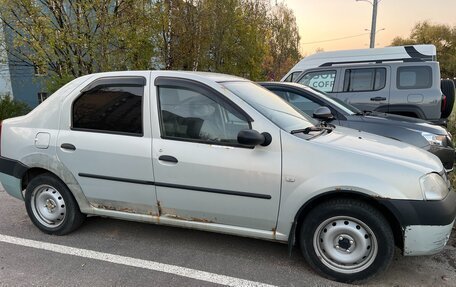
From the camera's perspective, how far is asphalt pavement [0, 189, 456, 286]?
2.93 metres

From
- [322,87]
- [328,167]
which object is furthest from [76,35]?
[328,167]

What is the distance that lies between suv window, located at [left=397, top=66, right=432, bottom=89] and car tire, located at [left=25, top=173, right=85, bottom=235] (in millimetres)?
6219

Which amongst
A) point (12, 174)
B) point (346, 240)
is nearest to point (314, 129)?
point (346, 240)

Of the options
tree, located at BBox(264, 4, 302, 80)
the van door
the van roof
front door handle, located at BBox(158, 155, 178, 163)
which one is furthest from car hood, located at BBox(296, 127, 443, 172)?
tree, located at BBox(264, 4, 302, 80)

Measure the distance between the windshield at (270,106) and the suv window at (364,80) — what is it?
421 cm

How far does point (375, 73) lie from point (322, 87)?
1.07 metres

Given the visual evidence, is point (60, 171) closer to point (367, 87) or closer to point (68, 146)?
point (68, 146)

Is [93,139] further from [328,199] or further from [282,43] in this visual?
[282,43]

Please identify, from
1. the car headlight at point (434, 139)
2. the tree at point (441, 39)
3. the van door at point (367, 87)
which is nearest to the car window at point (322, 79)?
the van door at point (367, 87)

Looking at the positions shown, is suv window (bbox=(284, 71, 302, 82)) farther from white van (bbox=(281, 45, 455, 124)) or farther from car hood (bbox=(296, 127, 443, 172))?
car hood (bbox=(296, 127, 443, 172))

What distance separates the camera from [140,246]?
3.56 m

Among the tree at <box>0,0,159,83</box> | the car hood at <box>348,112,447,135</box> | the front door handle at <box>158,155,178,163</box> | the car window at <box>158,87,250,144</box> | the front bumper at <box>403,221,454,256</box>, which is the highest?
the tree at <box>0,0,159,83</box>

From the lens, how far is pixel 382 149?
2.93m

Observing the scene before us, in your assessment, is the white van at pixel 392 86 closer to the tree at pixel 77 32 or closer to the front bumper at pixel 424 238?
the front bumper at pixel 424 238
